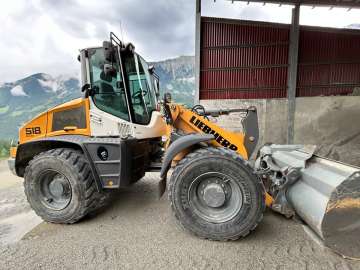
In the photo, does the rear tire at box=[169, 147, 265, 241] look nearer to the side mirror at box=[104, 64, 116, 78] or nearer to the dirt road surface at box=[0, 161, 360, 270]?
the dirt road surface at box=[0, 161, 360, 270]

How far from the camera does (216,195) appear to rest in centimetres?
213

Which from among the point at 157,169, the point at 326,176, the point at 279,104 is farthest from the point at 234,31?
the point at 326,176

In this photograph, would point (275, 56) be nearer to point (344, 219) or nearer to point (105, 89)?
point (105, 89)

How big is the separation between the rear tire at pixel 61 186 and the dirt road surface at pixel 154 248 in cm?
20

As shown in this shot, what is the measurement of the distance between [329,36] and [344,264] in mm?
9216

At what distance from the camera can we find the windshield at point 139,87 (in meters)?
2.76

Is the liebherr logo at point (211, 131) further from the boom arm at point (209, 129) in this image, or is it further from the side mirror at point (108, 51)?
the side mirror at point (108, 51)

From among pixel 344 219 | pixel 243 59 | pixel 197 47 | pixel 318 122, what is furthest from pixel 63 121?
pixel 318 122

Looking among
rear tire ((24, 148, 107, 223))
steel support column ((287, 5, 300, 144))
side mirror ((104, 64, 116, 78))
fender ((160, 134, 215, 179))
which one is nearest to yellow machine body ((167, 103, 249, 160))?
fender ((160, 134, 215, 179))

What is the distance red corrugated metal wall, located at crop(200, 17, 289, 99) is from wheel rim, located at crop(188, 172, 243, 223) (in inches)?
256

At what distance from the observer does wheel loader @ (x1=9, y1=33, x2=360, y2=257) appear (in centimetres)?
199

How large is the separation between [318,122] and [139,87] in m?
7.73

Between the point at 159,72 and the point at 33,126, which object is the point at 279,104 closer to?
the point at 159,72

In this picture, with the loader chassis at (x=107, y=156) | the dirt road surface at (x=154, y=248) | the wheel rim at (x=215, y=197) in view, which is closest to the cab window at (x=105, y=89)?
the loader chassis at (x=107, y=156)
